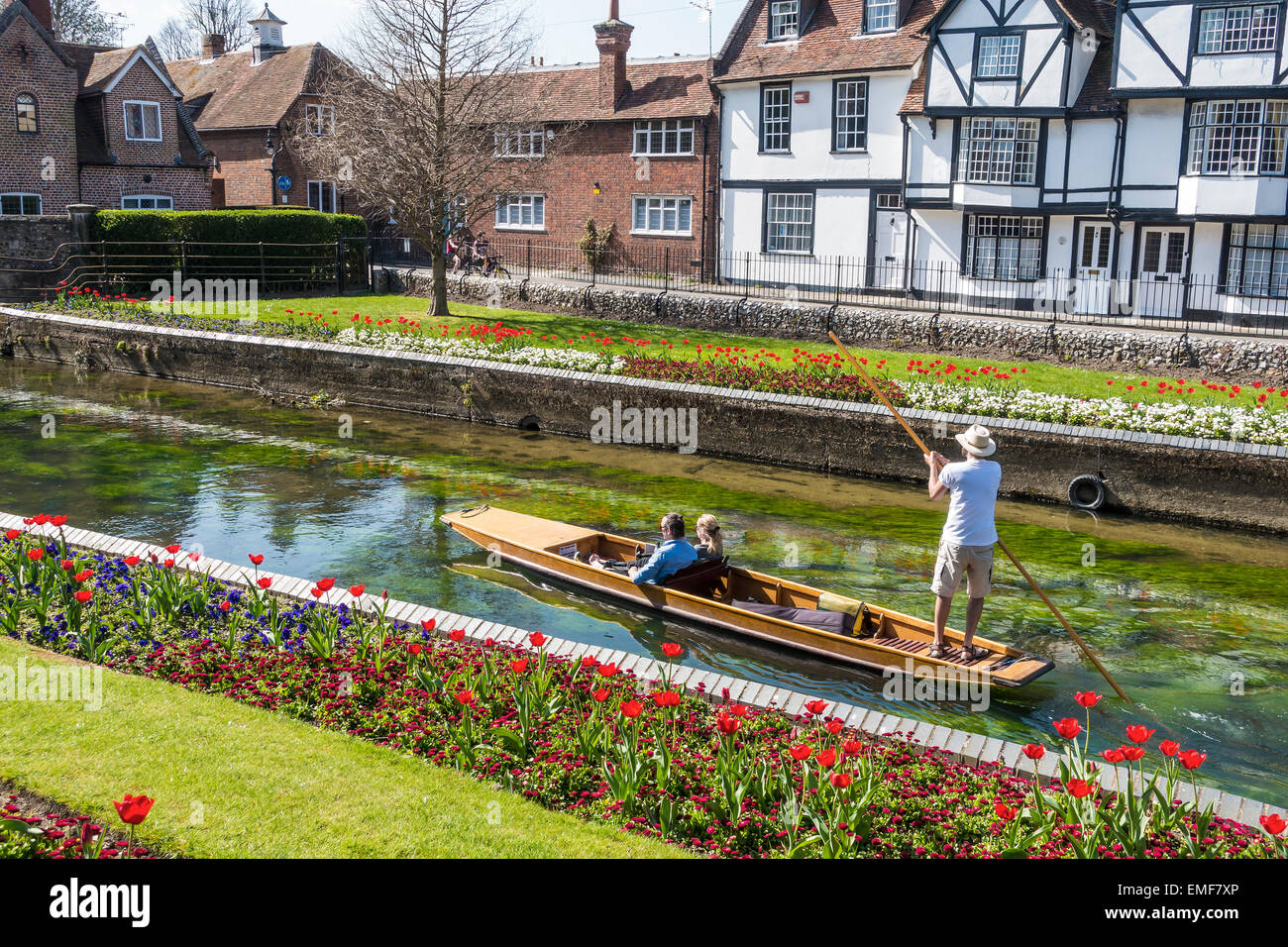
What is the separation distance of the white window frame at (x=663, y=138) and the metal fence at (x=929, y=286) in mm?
3091

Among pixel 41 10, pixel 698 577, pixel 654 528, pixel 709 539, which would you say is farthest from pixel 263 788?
pixel 41 10

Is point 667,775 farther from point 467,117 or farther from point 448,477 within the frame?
point 467,117

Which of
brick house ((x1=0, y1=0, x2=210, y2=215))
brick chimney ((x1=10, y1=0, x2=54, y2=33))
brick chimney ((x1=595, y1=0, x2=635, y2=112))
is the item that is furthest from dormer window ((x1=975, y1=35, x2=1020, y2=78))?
brick chimney ((x1=10, y1=0, x2=54, y2=33))

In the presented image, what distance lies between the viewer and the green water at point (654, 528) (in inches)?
384

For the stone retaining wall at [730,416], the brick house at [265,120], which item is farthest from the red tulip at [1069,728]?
the brick house at [265,120]

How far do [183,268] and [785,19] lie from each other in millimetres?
19000

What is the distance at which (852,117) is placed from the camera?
3177 cm

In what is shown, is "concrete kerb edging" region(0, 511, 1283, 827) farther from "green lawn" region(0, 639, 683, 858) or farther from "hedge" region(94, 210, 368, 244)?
"hedge" region(94, 210, 368, 244)

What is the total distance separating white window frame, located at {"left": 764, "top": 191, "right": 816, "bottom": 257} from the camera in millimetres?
33062

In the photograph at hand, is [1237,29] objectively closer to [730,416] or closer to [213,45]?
[730,416]

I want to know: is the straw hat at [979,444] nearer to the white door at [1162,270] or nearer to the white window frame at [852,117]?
the white door at [1162,270]

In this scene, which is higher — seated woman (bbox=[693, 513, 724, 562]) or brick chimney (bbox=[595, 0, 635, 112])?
brick chimney (bbox=[595, 0, 635, 112])

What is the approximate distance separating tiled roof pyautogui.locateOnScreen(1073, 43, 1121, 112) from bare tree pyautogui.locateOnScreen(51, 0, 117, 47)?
53324 mm

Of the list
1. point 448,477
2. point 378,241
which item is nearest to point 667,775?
point 448,477
